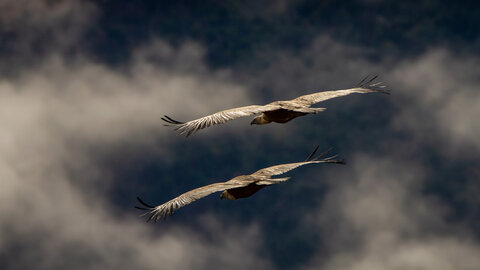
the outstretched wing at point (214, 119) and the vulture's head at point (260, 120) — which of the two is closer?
the outstretched wing at point (214, 119)

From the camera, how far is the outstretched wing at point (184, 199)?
2905 cm

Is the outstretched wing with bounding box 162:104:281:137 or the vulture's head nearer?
the outstretched wing with bounding box 162:104:281:137

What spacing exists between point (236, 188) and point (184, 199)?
403 centimetres

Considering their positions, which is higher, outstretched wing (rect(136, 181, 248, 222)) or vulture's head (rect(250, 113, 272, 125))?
vulture's head (rect(250, 113, 272, 125))

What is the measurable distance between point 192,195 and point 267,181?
12.7ft

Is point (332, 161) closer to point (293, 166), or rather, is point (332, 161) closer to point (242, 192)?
point (293, 166)

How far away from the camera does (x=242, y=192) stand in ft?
108

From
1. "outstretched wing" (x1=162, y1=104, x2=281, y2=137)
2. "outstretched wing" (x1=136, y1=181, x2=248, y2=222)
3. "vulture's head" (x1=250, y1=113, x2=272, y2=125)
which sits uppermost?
"vulture's head" (x1=250, y1=113, x2=272, y2=125)

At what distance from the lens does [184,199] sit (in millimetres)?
29938

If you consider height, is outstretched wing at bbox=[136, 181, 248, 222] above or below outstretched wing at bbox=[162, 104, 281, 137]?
below

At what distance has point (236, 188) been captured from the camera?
33.1m

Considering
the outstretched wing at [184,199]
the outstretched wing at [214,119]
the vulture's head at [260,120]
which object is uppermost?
the vulture's head at [260,120]

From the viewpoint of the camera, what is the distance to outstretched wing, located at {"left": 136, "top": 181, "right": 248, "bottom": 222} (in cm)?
2905

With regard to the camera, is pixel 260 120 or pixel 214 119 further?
pixel 260 120
